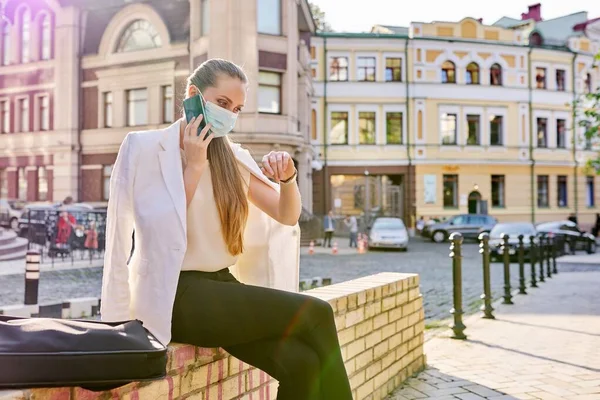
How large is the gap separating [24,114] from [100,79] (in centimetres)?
572

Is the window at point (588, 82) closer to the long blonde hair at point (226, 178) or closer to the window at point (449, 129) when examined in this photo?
the window at point (449, 129)

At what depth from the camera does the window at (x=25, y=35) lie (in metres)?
35.1

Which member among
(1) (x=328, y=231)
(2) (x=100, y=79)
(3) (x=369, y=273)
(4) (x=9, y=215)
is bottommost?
(3) (x=369, y=273)

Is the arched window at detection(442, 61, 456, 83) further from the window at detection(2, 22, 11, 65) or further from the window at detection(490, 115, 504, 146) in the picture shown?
the window at detection(2, 22, 11, 65)

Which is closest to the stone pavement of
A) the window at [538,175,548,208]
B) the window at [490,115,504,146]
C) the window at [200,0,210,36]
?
the window at [200,0,210,36]

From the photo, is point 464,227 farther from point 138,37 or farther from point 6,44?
point 6,44

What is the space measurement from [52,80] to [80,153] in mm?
4407

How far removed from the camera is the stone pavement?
185 inches

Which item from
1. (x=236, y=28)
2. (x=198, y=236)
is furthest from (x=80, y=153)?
(x=198, y=236)

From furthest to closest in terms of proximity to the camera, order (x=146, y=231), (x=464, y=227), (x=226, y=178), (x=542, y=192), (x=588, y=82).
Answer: (x=588, y=82)
(x=542, y=192)
(x=464, y=227)
(x=226, y=178)
(x=146, y=231)

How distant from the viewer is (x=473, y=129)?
1588 inches

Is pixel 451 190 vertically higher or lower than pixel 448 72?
lower

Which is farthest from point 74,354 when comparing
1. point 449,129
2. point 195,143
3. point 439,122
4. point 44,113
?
point 449,129

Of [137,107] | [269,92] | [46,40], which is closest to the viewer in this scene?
[269,92]
